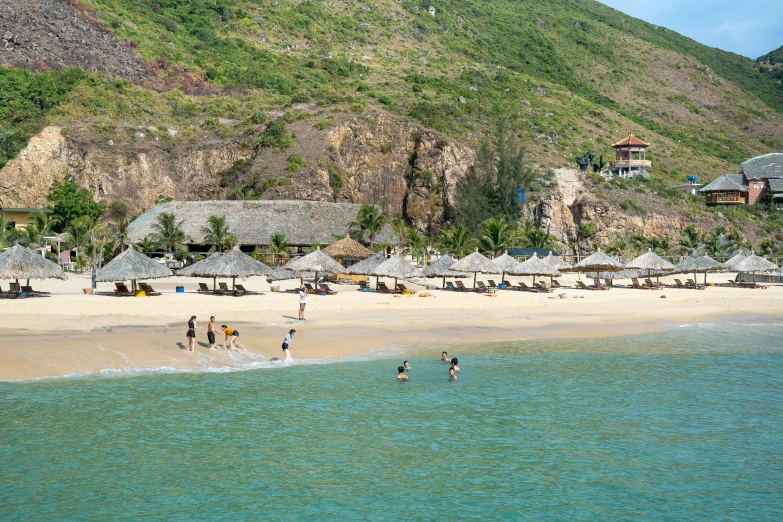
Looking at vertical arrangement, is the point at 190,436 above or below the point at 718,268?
below

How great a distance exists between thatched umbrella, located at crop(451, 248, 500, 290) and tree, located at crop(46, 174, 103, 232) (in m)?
31.4

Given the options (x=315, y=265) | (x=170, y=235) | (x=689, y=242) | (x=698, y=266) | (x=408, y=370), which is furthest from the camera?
(x=689, y=242)

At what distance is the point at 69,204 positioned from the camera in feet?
178

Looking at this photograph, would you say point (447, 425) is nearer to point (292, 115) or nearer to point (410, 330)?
point (410, 330)

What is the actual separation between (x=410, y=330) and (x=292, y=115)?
4900 centimetres

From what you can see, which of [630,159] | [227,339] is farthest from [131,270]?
[630,159]

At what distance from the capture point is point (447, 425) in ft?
45.6

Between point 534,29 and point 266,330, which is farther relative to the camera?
point 534,29

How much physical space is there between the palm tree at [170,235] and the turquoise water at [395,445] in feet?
94.8

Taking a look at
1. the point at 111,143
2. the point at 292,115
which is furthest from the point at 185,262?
the point at 292,115

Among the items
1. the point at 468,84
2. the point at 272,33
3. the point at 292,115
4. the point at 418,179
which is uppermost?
the point at 272,33

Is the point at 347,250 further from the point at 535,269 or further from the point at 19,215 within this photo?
the point at 19,215

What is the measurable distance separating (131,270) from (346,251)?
47.0 ft

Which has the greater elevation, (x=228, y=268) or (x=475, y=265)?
(x=475, y=265)
